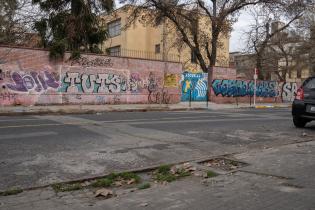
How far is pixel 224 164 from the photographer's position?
7535 millimetres

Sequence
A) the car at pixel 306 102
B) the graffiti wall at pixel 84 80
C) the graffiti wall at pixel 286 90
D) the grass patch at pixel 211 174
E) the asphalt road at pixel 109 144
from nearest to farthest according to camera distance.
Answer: the grass patch at pixel 211 174, the asphalt road at pixel 109 144, the car at pixel 306 102, the graffiti wall at pixel 84 80, the graffiti wall at pixel 286 90

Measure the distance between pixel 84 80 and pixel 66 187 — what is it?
17.7m

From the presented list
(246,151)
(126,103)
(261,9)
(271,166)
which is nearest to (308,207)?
(271,166)

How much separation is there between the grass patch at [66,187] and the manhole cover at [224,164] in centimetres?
253

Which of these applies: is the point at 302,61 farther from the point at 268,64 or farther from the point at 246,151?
the point at 246,151

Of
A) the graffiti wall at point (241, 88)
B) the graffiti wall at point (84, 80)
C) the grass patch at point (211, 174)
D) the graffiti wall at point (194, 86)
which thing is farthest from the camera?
the graffiti wall at point (241, 88)

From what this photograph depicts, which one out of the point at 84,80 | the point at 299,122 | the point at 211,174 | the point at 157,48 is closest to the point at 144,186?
the point at 211,174

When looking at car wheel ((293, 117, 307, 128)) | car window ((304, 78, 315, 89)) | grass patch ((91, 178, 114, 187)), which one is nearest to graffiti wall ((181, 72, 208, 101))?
car wheel ((293, 117, 307, 128))

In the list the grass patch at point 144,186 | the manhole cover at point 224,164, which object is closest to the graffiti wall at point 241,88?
the manhole cover at point 224,164

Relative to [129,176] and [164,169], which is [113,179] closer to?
[129,176]

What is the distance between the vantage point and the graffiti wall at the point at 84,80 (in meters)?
20.6

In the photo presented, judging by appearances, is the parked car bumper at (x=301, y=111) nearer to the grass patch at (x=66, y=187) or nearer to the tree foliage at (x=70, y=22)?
the grass patch at (x=66, y=187)

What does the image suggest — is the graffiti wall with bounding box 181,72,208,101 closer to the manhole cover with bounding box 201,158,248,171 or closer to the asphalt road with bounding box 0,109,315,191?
the asphalt road with bounding box 0,109,315,191

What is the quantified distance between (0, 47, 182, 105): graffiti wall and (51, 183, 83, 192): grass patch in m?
15.6
